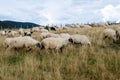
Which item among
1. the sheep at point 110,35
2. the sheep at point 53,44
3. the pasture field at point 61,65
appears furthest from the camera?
the sheep at point 110,35

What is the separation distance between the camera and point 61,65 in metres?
11.7

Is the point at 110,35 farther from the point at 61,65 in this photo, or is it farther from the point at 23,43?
the point at 61,65

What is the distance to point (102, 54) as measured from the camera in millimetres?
13273

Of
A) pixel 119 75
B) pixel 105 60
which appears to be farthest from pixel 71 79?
pixel 105 60

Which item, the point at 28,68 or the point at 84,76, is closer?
the point at 84,76

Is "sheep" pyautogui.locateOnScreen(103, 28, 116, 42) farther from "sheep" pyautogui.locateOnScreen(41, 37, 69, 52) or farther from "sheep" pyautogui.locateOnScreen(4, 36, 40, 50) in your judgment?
"sheep" pyautogui.locateOnScreen(4, 36, 40, 50)

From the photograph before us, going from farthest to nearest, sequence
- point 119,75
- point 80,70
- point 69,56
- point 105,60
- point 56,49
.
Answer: point 56,49
point 69,56
point 105,60
point 80,70
point 119,75

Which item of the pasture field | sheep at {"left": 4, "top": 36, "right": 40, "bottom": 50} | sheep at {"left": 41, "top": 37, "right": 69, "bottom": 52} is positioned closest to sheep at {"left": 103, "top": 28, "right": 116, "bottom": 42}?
the pasture field

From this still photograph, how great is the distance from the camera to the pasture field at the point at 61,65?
10352 mm

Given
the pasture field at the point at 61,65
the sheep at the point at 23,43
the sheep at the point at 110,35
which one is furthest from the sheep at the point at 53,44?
the sheep at the point at 110,35

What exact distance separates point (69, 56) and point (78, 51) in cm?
123

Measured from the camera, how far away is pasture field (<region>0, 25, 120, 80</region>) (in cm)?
1035

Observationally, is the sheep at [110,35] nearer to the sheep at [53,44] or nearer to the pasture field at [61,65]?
the pasture field at [61,65]

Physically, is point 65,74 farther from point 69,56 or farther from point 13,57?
point 13,57
